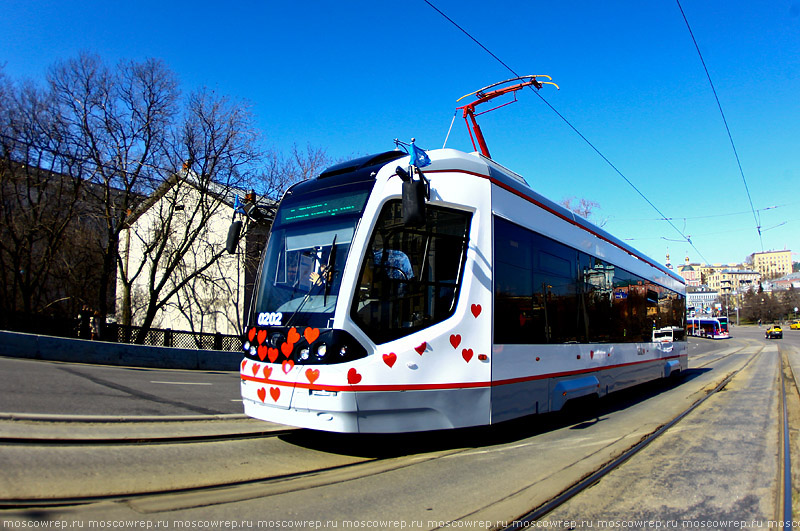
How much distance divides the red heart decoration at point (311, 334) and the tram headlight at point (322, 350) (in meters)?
0.11

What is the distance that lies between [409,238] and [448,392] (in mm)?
1820

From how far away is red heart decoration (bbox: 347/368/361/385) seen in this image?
Answer: 491 cm

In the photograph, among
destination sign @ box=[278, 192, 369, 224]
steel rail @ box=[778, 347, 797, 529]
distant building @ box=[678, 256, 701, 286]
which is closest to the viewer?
steel rail @ box=[778, 347, 797, 529]

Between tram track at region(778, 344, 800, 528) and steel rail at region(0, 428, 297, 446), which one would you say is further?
steel rail at region(0, 428, 297, 446)

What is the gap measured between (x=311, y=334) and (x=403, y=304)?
1060mm

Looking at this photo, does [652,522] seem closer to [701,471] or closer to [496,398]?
[701,471]

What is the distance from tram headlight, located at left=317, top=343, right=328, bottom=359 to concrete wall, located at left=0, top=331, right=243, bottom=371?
1295 cm

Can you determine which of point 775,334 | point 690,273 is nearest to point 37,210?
point 775,334

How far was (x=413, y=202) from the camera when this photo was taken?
15.9ft

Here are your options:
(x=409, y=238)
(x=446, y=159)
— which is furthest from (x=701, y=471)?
(x=446, y=159)

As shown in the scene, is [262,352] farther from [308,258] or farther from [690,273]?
[690,273]

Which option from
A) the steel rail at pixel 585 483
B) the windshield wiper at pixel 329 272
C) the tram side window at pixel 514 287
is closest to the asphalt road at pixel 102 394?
the windshield wiper at pixel 329 272

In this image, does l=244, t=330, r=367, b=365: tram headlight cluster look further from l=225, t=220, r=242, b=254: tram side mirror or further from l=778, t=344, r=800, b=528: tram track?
l=778, t=344, r=800, b=528: tram track

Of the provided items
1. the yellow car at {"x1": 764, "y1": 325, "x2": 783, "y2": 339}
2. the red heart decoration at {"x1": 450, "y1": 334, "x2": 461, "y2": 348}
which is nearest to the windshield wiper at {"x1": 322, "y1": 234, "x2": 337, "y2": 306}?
the red heart decoration at {"x1": 450, "y1": 334, "x2": 461, "y2": 348}
